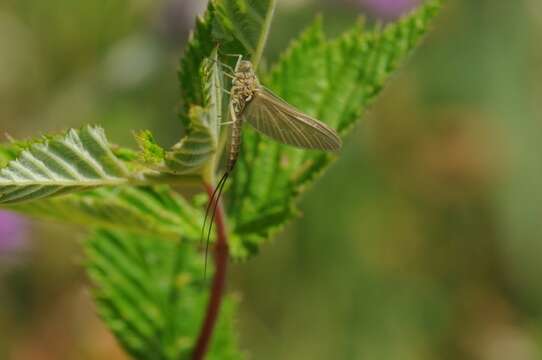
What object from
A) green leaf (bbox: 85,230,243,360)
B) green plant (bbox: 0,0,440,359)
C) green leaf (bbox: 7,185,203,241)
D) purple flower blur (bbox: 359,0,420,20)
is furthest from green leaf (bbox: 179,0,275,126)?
purple flower blur (bbox: 359,0,420,20)

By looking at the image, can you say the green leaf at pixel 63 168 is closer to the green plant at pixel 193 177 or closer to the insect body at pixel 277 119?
the green plant at pixel 193 177

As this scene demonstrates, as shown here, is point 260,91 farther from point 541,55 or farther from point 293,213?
point 541,55

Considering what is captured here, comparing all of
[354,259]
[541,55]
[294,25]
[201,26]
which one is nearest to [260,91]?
[201,26]

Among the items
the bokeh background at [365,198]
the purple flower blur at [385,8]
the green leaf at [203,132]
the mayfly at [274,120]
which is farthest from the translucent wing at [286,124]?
the purple flower blur at [385,8]

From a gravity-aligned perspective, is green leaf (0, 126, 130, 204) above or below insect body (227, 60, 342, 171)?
above

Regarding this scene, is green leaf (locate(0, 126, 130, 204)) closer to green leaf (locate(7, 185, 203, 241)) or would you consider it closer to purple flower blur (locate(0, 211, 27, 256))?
green leaf (locate(7, 185, 203, 241))

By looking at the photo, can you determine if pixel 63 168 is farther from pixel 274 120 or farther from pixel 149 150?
pixel 274 120

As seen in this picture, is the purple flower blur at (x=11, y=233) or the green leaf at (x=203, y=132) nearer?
the green leaf at (x=203, y=132)
